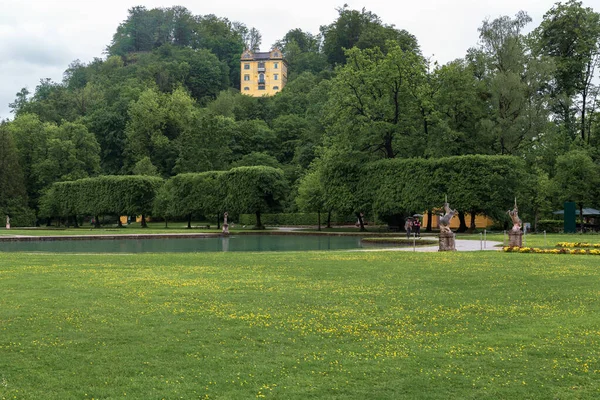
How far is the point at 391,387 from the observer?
260 inches

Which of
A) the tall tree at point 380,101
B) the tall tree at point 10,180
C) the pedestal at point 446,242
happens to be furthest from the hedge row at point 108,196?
A: the pedestal at point 446,242

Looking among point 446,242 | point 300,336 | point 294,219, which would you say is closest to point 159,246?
point 446,242

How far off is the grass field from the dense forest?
115 ft

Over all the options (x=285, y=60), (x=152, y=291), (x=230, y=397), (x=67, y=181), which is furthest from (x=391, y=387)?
(x=285, y=60)

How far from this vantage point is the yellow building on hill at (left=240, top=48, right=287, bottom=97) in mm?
130750

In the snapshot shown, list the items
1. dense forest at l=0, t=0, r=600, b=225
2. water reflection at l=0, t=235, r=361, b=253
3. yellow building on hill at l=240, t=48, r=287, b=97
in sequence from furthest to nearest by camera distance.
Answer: yellow building on hill at l=240, t=48, r=287, b=97 < dense forest at l=0, t=0, r=600, b=225 < water reflection at l=0, t=235, r=361, b=253

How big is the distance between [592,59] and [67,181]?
6057 centimetres

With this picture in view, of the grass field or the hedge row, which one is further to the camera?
the hedge row

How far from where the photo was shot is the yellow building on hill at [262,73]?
131m

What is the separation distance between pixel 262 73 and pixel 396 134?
8221cm

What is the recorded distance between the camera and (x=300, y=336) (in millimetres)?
8805

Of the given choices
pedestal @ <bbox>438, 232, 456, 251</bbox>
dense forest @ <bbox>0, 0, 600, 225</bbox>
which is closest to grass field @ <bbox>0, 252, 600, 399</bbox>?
pedestal @ <bbox>438, 232, 456, 251</bbox>

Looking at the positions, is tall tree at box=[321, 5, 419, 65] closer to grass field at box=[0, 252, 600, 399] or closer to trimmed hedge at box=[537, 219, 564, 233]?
trimmed hedge at box=[537, 219, 564, 233]

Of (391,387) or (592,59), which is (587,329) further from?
(592,59)
